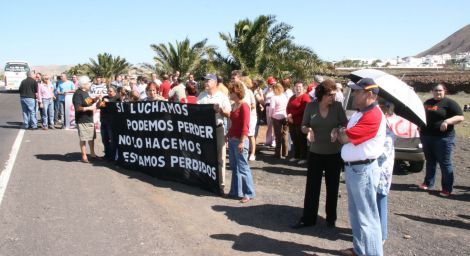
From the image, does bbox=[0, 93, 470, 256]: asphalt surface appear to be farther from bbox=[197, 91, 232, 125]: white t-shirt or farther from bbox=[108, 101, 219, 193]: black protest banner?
bbox=[197, 91, 232, 125]: white t-shirt

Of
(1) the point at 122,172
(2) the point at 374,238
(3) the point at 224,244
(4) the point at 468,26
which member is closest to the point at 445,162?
(2) the point at 374,238

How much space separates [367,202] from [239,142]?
8.63 feet

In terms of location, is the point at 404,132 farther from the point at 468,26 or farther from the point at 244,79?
the point at 468,26

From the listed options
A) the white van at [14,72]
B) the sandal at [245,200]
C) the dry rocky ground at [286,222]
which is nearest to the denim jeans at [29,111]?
the dry rocky ground at [286,222]

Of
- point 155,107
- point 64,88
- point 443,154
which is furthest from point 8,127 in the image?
point 443,154

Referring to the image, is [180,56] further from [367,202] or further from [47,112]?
[367,202]

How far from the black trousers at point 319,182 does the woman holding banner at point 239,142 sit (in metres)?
1.26

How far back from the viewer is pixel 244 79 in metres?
10.2

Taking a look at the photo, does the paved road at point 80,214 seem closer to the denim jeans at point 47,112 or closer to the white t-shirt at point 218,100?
the white t-shirt at point 218,100

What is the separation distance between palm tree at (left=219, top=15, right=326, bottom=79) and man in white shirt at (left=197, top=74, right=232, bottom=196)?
36.7 feet

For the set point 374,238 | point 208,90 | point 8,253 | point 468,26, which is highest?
point 468,26

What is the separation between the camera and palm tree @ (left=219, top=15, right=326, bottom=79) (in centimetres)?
1888

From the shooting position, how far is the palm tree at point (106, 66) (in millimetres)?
43438

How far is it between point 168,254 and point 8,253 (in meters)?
1.64
